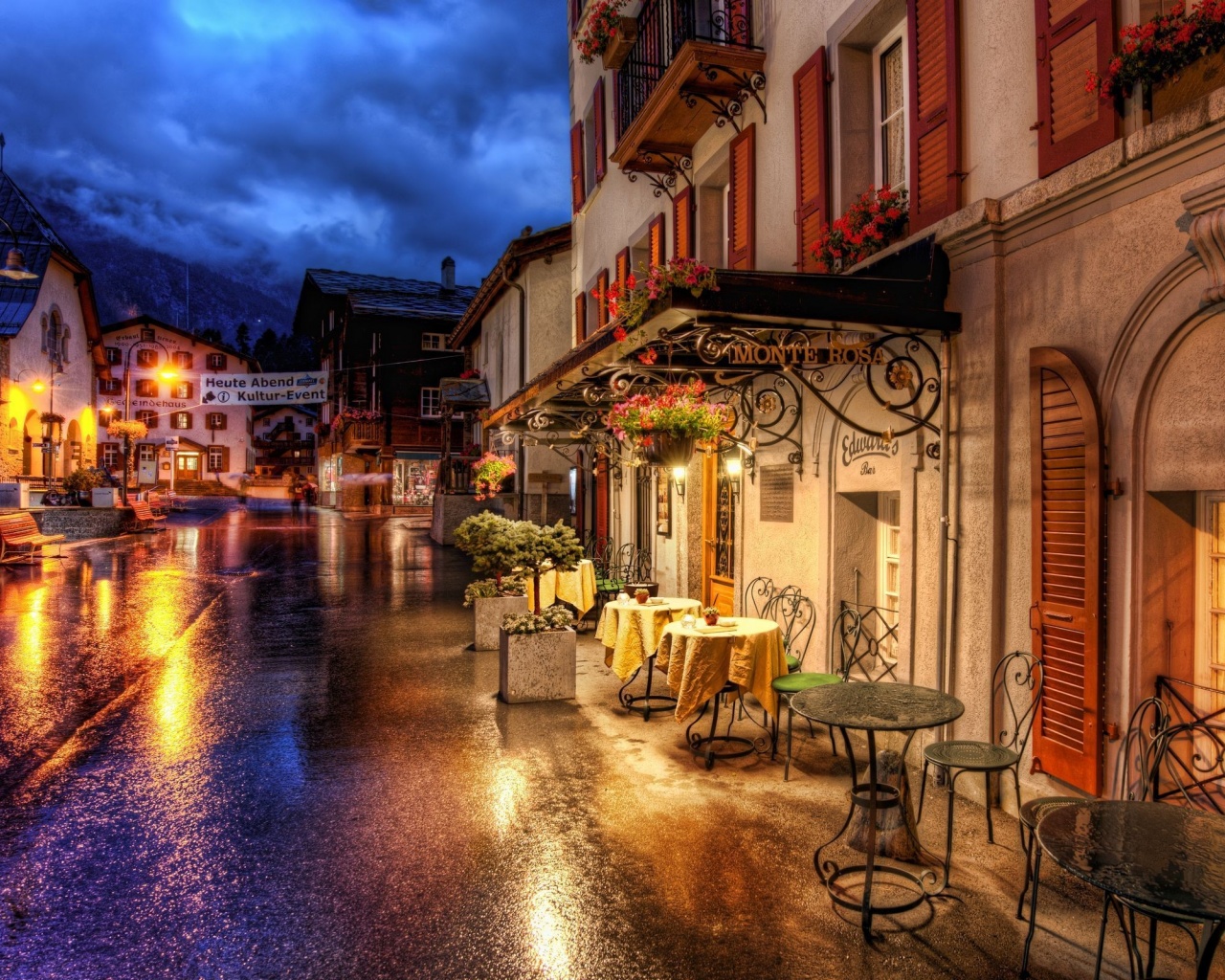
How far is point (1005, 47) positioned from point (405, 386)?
41.0 metres

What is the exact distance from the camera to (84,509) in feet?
81.6

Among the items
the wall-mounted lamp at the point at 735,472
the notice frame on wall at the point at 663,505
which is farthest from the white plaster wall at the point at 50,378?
the wall-mounted lamp at the point at 735,472

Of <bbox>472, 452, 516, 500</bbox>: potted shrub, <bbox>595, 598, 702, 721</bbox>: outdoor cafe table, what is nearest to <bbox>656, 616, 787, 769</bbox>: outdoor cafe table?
<bbox>595, 598, 702, 721</bbox>: outdoor cafe table

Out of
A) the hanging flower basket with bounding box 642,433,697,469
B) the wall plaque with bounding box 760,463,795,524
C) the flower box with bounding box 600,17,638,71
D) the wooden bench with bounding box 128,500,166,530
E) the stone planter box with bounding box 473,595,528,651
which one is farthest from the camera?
the wooden bench with bounding box 128,500,166,530

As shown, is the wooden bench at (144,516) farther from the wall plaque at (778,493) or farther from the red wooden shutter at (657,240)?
the wall plaque at (778,493)

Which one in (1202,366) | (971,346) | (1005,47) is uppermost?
(1005,47)

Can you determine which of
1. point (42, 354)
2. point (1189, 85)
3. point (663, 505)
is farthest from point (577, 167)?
point (42, 354)

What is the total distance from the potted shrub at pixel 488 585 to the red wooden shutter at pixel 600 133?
7.76 meters

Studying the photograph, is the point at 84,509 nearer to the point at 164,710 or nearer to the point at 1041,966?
the point at 164,710

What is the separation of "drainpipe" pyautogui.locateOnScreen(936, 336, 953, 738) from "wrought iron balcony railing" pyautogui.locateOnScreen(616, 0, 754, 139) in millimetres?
4732

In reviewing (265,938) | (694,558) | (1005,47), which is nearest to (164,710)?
(265,938)

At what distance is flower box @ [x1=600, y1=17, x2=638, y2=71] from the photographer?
11.2 metres

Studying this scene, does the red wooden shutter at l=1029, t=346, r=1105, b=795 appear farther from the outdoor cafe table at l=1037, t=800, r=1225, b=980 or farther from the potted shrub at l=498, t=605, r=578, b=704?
the potted shrub at l=498, t=605, r=578, b=704

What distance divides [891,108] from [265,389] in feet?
59.4
